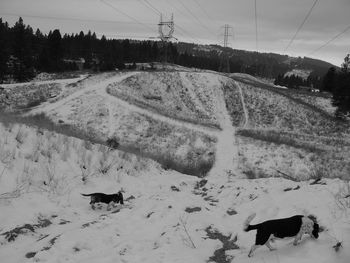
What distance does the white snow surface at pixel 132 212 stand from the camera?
6.59m

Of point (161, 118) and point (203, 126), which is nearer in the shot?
point (161, 118)

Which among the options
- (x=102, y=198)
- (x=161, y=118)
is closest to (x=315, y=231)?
(x=102, y=198)

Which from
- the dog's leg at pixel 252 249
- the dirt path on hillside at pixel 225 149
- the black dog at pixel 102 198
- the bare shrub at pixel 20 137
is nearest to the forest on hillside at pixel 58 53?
the dirt path on hillside at pixel 225 149

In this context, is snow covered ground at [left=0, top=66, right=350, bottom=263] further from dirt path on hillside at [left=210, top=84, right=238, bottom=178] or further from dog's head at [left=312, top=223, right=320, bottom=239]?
dirt path on hillside at [left=210, top=84, right=238, bottom=178]

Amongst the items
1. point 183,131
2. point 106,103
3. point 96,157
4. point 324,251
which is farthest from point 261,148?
point 324,251

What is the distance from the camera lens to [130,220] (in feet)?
29.9

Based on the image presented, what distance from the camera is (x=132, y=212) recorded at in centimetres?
980

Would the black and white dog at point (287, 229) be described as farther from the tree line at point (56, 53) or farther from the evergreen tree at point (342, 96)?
the tree line at point (56, 53)

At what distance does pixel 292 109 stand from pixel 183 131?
84.3 feet

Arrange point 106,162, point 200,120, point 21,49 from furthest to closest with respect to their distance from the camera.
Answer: point 21,49, point 200,120, point 106,162

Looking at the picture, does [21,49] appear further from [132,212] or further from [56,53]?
[132,212]

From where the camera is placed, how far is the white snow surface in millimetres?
6594

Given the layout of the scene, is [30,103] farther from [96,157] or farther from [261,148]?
[96,157]

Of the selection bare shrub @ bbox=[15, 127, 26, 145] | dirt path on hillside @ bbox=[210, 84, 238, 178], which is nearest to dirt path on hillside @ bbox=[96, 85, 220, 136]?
dirt path on hillside @ bbox=[210, 84, 238, 178]
